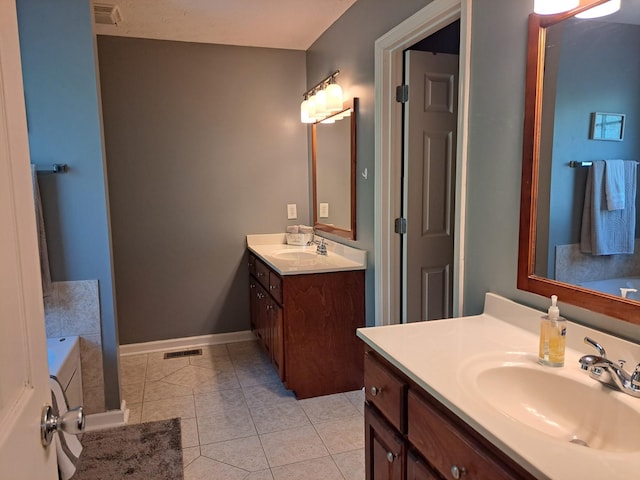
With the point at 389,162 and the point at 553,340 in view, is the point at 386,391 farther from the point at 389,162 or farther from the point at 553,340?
the point at 389,162

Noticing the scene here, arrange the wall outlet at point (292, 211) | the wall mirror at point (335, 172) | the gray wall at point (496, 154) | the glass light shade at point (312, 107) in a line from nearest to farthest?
1. the gray wall at point (496, 154)
2. the wall mirror at point (335, 172)
3. the glass light shade at point (312, 107)
4. the wall outlet at point (292, 211)

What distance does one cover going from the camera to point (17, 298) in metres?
0.71

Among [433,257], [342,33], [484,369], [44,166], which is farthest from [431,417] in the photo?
[342,33]

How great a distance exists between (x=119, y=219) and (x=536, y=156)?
2.94 metres

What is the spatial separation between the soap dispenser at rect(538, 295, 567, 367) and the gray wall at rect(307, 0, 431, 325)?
1.47 metres

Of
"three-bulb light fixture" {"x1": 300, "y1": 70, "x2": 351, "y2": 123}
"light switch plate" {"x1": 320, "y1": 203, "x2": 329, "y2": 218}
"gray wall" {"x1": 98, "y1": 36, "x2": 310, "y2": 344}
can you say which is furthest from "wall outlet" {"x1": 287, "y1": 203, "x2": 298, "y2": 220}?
"three-bulb light fixture" {"x1": 300, "y1": 70, "x2": 351, "y2": 123}

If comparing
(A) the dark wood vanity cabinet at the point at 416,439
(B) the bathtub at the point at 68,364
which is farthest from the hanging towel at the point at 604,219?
(B) the bathtub at the point at 68,364

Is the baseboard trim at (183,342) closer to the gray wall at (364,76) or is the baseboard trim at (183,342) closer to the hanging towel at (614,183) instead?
the gray wall at (364,76)

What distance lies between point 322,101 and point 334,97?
0.18 meters

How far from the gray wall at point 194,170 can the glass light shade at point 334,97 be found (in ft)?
2.60

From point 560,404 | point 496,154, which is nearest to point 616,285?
point 560,404

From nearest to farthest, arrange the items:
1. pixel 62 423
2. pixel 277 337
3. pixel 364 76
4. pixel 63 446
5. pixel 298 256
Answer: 1. pixel 62 423
2. pixel 63 446
3. pixel 364 76
4. pixel 277 337
5. pixel 298 256

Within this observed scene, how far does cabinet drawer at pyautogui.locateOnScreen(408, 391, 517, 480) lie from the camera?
93cm

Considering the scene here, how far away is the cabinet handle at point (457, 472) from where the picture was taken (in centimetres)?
100
